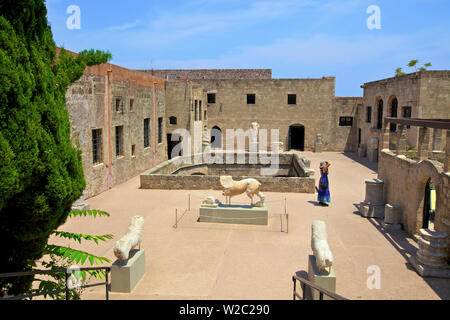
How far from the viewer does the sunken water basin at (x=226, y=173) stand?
16.2 meters

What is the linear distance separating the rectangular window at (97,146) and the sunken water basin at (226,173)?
1910 mm

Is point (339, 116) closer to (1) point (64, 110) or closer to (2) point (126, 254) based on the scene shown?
(2) point (126, 254)

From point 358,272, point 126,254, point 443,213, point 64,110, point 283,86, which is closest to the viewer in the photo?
point 64,110

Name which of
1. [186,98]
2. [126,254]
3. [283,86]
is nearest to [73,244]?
[126,254]

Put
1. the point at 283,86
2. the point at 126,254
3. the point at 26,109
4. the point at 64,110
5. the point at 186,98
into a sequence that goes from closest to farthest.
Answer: the point at 26,109
the point at 64,110
the point at 126,254
the point at 186,98
the point at 283,86

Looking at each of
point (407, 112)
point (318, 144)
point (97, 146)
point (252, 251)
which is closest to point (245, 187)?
point (252, 251)

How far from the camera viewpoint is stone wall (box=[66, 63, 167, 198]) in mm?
Answer: 14422

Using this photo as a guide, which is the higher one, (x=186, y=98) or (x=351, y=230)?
(x=186, y=98)

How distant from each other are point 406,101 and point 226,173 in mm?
10439

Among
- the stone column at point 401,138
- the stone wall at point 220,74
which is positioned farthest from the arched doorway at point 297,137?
the stone column at point 401,138

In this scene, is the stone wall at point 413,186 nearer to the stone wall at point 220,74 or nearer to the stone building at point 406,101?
the stone building at point 406,101

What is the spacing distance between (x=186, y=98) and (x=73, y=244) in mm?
15545
